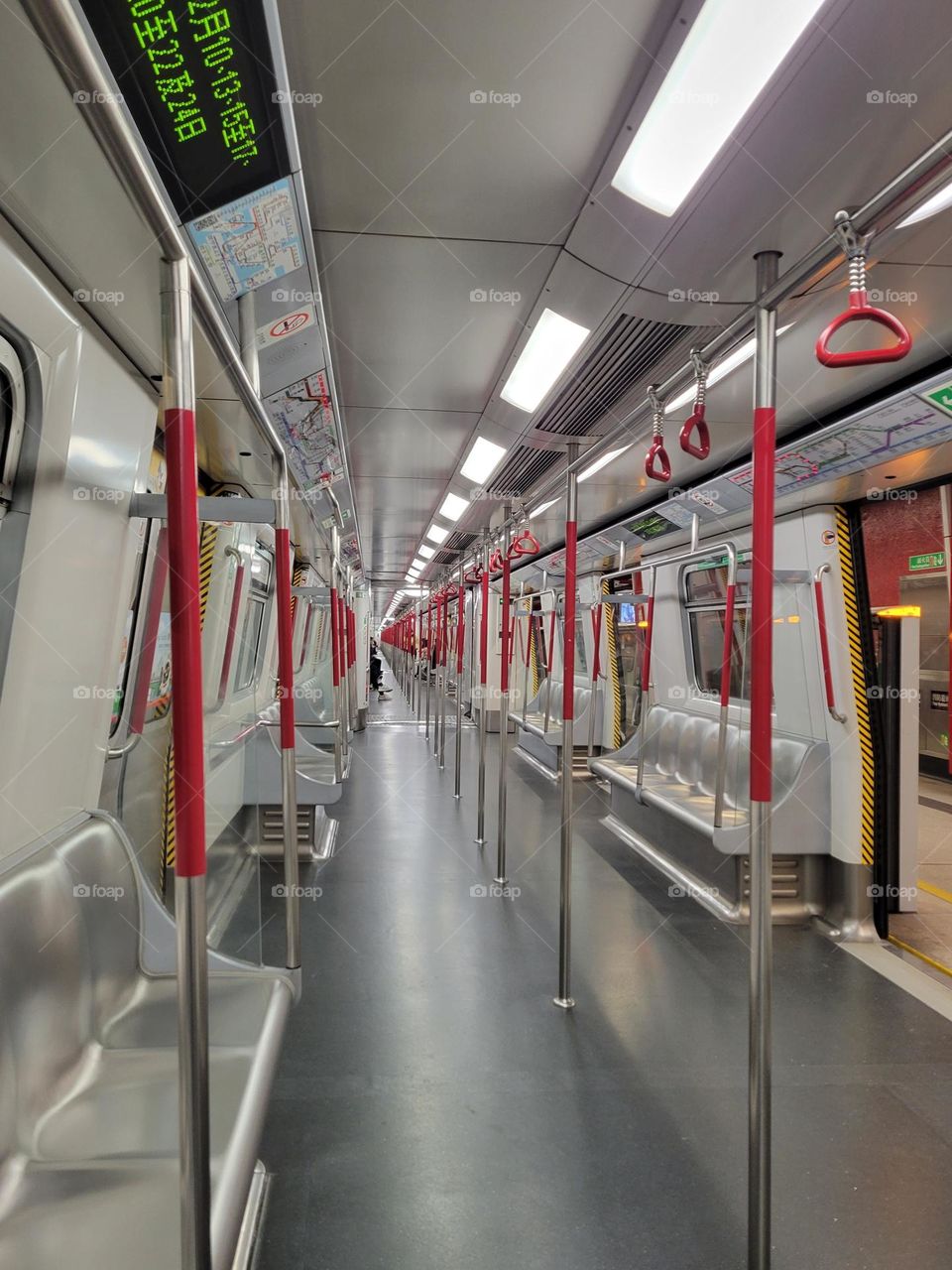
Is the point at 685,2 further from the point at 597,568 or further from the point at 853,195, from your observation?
the point at 597,568

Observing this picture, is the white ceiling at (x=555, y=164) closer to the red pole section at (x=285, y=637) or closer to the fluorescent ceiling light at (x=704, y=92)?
the fluorescent ceiling light at (x=704, y=92)

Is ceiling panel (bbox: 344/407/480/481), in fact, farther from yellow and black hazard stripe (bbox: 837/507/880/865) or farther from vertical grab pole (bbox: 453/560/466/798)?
vertical grab pole (bbox: 453/560/466/798)

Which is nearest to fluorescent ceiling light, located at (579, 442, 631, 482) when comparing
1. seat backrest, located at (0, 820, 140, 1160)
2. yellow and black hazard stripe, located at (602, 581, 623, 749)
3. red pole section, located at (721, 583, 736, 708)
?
red pole section, located at (721, 583, 736, 708)

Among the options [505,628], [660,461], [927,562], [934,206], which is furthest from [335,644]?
[927,562]

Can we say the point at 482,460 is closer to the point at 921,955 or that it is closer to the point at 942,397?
the point at 942,397

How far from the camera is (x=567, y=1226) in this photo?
2.25 metres

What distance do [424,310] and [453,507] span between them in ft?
14.6

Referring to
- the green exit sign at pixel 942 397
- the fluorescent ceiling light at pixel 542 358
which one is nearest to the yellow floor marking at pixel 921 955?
the green exit sign at pixel 942 397

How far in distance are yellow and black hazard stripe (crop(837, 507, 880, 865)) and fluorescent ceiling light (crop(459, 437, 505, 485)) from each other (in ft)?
7.43

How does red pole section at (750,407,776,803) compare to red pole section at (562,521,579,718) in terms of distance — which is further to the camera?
red pole section at (562,521,579,718)

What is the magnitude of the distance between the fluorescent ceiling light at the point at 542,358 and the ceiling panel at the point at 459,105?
1.93ft

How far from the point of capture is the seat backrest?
1.81 metres

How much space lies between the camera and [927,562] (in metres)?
8.66

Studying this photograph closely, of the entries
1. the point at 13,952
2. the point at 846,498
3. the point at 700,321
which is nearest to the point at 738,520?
the point at 846,498
